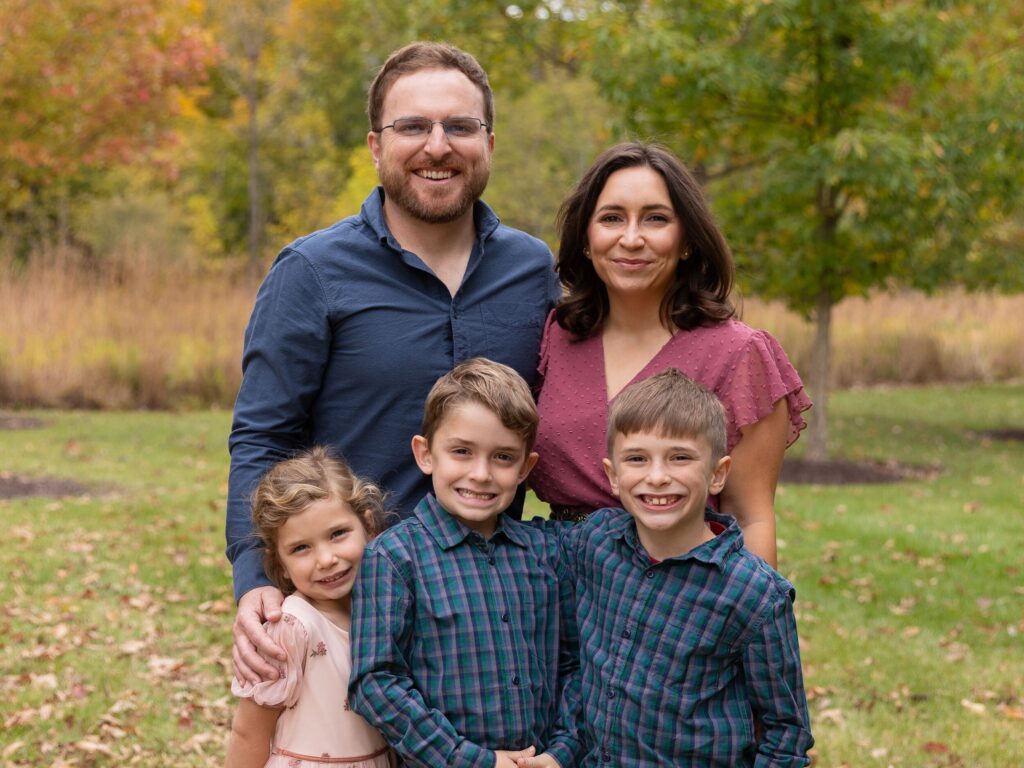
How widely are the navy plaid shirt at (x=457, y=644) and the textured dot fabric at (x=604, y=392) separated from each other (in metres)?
0.25

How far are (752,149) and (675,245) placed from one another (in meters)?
9.26

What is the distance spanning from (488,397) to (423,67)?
96 cm

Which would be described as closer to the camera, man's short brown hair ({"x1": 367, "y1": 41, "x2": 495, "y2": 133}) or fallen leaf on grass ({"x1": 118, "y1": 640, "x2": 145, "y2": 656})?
man's short brown hair ({"x1": 367, "y1": 41, "x2": 495, "y2": 133})

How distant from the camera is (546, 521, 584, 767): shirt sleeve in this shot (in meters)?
2.69

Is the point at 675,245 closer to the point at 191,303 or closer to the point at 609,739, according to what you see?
the point at 609,739

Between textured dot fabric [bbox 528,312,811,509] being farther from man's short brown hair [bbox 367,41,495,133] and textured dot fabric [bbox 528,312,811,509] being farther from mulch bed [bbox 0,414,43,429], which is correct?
mulch bed [bbox 0,414,43,429]

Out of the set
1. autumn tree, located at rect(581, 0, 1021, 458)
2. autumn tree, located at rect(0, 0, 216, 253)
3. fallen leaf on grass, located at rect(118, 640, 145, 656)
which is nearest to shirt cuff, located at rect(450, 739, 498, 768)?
fallen leaf on grass, located at rect(118, 640, 145, 656)

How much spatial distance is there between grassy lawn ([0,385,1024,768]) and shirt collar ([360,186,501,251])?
3.00m

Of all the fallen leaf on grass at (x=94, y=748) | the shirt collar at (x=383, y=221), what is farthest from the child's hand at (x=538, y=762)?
the fallen leaf on grass at (x=94, y=748)

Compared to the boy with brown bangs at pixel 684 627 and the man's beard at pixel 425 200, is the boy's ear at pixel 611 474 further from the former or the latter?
the man's beard at pixel 425 200

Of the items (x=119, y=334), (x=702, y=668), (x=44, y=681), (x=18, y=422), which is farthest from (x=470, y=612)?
(x=119, y=334)

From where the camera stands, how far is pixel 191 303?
1544 cm

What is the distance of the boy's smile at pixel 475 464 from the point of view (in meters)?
2.71

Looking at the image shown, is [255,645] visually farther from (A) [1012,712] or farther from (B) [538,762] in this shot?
(A) [1012,712]
